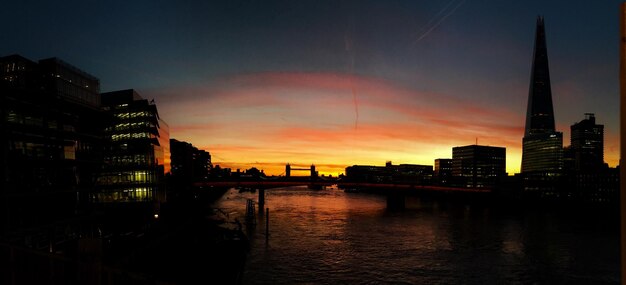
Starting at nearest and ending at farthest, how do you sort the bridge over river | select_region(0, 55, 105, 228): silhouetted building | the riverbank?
the riverbank → select_region(0, 55, 105, 228): silhouetted building → the bridge over river

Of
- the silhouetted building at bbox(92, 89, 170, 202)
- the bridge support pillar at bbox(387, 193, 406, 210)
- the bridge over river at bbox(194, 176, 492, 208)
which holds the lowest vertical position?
the bridge support pillar at bbox(387, 193, 406, 210)

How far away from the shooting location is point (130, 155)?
7119 centimetres

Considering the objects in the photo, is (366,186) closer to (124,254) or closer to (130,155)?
(130,155)

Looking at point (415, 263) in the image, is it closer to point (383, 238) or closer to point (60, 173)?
point (383, 238)

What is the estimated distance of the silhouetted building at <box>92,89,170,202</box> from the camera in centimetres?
6775

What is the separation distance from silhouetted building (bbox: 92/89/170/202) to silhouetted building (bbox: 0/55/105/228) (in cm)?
1394

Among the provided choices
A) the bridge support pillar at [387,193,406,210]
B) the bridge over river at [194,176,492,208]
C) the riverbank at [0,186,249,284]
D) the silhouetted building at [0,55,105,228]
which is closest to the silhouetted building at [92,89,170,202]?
the riverbank at [0,186,249,284]

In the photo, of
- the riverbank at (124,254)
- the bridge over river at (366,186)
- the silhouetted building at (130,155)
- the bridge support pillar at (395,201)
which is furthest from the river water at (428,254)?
the bridge support pillar at (395,201)

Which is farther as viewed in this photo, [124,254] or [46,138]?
[46,138]

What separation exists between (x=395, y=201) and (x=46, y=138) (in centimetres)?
10462

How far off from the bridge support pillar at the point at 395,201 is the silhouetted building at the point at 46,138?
302 feet

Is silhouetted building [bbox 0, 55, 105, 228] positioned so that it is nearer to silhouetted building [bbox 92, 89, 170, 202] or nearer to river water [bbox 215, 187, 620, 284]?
silhouetted building [bbox 92, 89, 170, 202]

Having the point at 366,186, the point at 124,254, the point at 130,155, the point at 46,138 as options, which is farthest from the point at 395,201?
the point at 46,138

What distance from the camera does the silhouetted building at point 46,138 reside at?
3494cm
